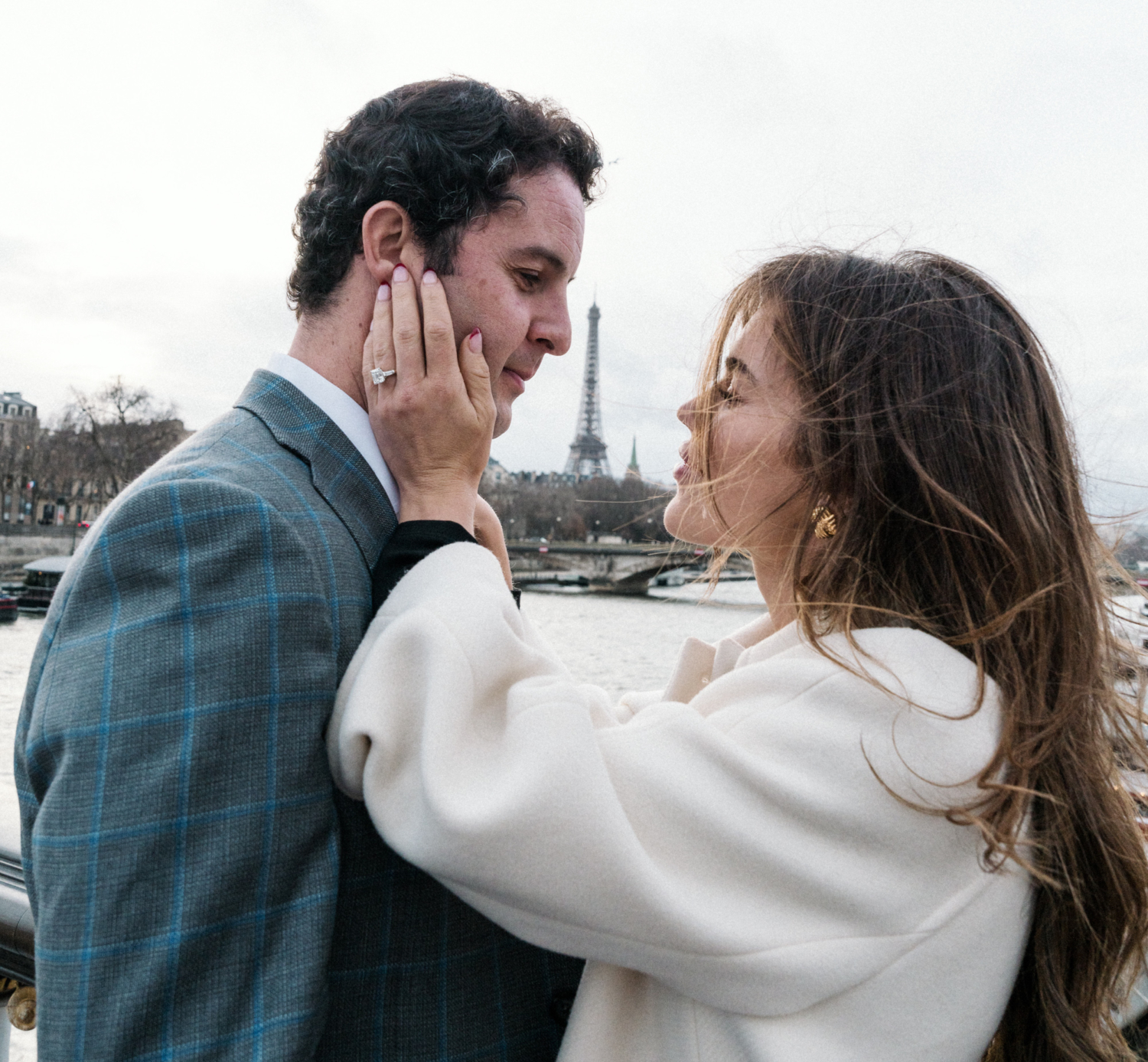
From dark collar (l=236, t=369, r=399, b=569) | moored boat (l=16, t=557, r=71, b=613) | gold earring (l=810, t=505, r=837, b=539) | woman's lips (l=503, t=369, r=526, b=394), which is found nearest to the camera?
dark collar (l=236, t=369, r=399, b=569)

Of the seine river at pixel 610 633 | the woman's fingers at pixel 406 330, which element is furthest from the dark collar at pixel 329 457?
the seine river at pixel 610 633

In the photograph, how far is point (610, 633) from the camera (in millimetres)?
24234

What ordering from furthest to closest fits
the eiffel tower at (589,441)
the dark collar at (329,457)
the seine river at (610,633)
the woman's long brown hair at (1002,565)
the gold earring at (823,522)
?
the eiffel tower at (589,441)
the seine river at (610,633)
the gold earring at (823,522)
the dark collar at (329,457)
the woman's long brown hair at (1002,565)

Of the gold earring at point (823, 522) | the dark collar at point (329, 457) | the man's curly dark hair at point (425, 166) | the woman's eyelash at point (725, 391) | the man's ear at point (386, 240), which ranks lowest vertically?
the gold earring at point (823, 522)

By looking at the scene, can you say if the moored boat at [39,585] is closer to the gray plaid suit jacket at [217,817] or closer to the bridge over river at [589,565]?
the bridge over river at [589,565]

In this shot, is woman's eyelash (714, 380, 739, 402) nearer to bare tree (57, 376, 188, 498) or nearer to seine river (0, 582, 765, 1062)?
seine river (0, 582, 765, 1062)

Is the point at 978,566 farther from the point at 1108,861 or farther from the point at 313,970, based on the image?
the point at 313,970

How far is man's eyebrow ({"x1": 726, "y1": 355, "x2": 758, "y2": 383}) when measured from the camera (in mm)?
1402

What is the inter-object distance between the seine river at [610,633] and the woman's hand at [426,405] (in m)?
7.23

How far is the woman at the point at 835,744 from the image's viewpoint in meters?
0.97

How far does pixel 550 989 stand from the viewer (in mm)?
1243

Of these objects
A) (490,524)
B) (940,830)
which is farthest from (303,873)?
(490,524)

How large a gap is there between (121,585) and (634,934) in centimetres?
65

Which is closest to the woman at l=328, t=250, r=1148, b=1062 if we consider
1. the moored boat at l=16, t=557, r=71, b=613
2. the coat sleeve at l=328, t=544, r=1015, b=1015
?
the coat sleeve at l=328, t=544, r=1015, b=1015
